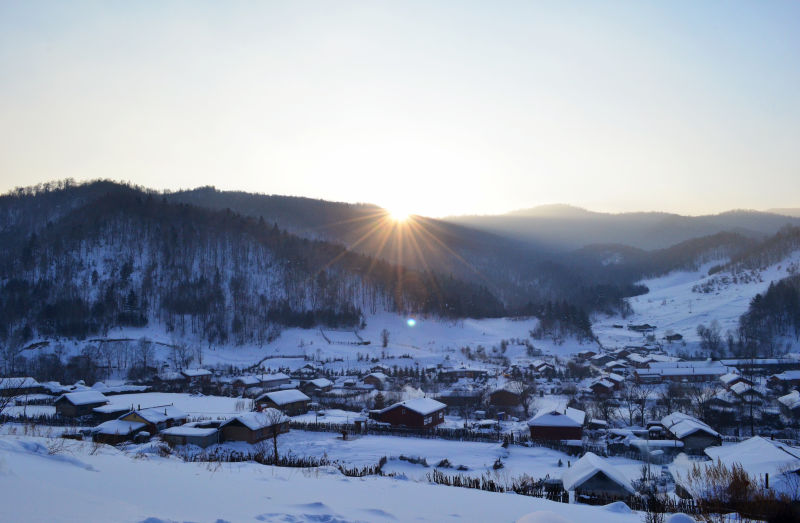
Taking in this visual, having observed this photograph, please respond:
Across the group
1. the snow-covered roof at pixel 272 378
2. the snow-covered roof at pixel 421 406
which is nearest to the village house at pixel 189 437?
the snow-covered roof at pixel 421 406

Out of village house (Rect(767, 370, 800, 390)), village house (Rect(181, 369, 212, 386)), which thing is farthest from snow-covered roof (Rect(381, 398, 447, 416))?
village house (Rect(767, 370, 800, 390))

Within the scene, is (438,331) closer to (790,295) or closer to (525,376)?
(525,376)

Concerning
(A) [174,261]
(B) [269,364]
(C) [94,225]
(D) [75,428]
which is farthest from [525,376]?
(C) [94,225]

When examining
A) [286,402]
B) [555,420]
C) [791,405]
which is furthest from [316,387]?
[791,405]

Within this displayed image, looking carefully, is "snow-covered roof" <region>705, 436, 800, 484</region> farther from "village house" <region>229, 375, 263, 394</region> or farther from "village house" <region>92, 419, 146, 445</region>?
"village house" <region>229, 375, 263, 394</region>

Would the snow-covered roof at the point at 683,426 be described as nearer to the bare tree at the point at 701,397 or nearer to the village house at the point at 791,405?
the bare tree at the point at 701,397

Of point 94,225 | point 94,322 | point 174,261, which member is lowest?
point 94,322
